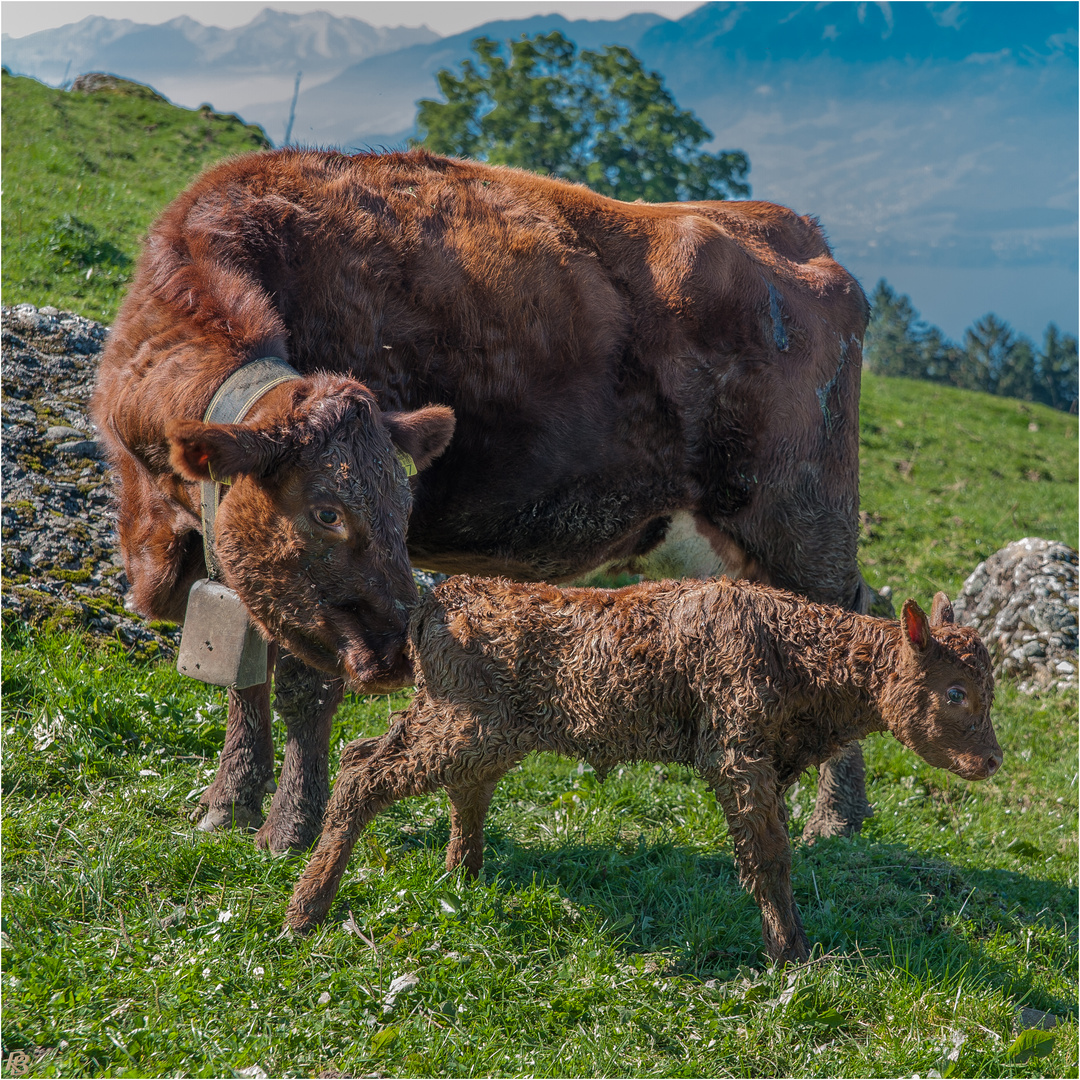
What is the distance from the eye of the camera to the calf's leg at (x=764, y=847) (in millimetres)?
4020

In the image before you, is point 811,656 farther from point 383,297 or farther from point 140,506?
point 140,506

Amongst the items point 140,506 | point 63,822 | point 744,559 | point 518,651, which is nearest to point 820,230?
point 744,559

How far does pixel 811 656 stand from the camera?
4.12m

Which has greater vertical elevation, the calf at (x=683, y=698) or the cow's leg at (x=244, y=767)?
the calf at (x=683, y=698)

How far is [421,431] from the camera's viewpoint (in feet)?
14.4

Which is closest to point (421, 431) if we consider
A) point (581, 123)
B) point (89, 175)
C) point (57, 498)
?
point (57, 498)

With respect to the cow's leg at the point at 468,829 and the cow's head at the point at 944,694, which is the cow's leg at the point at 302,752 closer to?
the cow's leg at the point at 468,829

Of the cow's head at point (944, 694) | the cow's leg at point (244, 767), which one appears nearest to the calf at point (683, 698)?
the cow's head at point (944, 694)

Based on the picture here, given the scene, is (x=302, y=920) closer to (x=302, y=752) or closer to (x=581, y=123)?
(x=302, y=752)

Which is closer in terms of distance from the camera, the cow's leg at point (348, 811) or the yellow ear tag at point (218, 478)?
the yellow ear tag at point (218, 478)

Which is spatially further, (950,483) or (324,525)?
(950,483)

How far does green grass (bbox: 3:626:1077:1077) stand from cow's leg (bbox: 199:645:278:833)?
0.57ft

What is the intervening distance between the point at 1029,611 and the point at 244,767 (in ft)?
25.8

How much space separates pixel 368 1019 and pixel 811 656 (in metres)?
2.34
